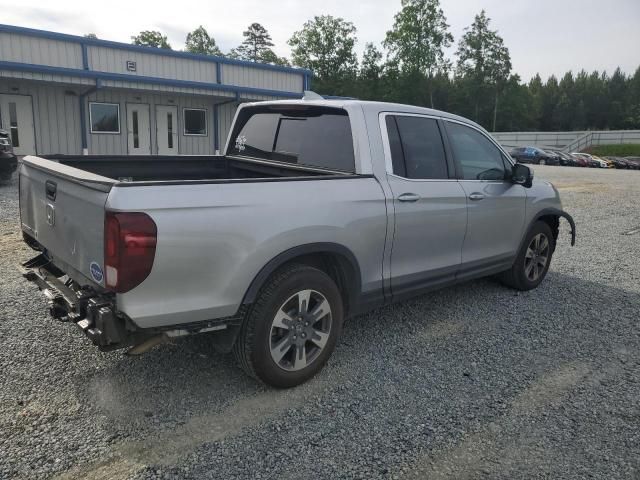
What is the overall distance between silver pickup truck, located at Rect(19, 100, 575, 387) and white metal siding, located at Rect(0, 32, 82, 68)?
1449 cm

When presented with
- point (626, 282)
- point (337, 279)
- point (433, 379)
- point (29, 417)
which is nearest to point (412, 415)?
point (433, 379)

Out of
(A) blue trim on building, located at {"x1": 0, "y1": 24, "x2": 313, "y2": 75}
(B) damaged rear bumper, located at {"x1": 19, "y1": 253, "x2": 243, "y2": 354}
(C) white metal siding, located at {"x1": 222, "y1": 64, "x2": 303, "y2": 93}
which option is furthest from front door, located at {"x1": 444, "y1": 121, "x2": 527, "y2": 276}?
(C) white metal siding, located at {"x1": 222, "y1": 64, "x2": 303, "y2": 93}

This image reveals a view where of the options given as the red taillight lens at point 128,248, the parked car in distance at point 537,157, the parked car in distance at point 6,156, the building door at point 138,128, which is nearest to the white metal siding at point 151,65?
the building door at point 138,128

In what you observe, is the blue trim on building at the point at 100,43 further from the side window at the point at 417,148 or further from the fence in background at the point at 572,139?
the fence in background at the point at 572,139

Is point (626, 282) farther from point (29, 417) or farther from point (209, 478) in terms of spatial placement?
point (29, 417)

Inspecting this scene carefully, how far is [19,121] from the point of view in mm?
17281

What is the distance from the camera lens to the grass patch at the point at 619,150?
50769 mm

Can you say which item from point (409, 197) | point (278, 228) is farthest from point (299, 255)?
point (409, 197)

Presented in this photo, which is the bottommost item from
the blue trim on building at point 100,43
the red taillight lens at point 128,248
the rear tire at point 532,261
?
the rear tire at point 532,261

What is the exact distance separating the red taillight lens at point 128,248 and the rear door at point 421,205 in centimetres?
189

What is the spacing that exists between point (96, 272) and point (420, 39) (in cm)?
6869

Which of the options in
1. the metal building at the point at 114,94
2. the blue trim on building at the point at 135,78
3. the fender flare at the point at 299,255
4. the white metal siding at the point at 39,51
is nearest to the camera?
the fender flare at the point at 299,255

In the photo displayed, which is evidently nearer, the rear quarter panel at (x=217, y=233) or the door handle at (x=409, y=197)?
the rear quarter panel at (x=217, y=233)

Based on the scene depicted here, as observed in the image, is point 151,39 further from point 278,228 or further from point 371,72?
point 278,228
